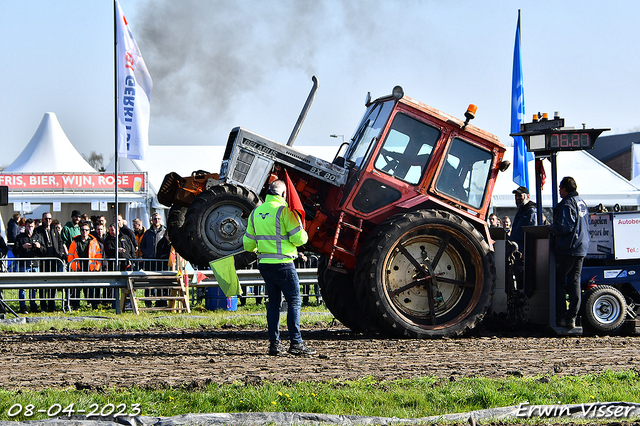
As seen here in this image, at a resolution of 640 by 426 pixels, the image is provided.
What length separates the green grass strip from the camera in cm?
535

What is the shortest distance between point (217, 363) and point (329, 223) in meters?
2.57

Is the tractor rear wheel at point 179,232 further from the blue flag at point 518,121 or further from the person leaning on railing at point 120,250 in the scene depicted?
the blue flag at point 518,121

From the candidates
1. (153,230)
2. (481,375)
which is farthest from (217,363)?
(153,230)

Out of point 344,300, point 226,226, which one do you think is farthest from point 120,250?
point 226,226

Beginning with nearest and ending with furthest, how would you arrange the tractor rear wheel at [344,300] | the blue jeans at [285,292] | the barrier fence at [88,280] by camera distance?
the blue jeans at [285,292] → the tractor rear wheel at [344,300] → the barrier fence at [88,280]

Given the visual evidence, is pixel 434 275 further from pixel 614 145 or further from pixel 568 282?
pixel 614 145

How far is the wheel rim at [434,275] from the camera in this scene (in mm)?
9414

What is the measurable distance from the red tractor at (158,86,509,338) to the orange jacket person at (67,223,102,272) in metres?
7.12

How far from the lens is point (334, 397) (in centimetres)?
568

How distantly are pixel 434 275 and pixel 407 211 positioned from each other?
869 millimetres

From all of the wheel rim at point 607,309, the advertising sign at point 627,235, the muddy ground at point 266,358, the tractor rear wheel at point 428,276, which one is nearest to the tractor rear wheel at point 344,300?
the muddy ground at point 266,358

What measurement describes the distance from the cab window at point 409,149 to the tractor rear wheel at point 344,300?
5.40 feet

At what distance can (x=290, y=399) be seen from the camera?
559 centimetres

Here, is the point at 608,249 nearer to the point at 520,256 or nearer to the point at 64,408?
the point at 520,256
